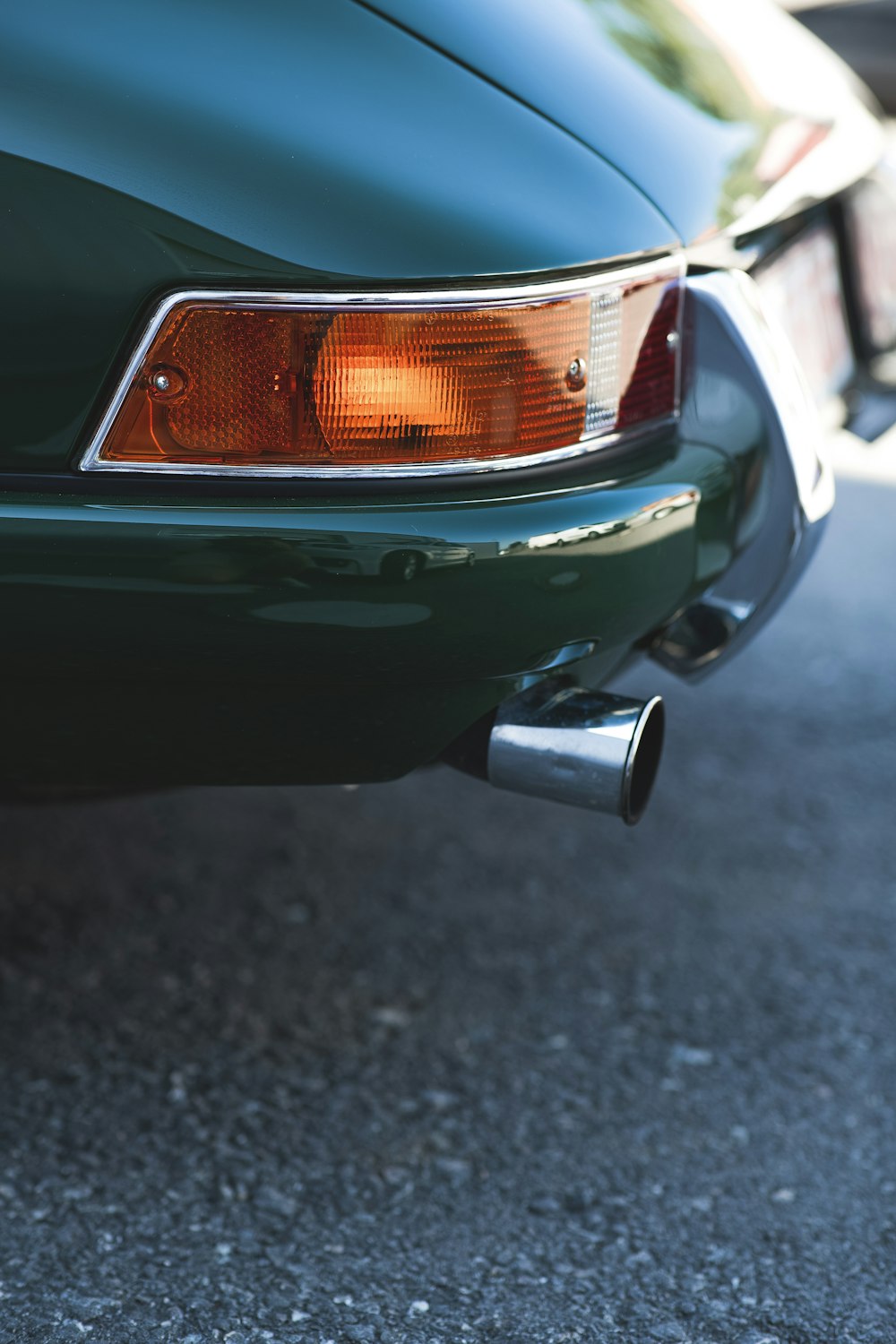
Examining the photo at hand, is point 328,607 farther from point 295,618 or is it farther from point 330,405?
point 330,405

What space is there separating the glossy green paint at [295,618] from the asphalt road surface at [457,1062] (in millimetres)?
534

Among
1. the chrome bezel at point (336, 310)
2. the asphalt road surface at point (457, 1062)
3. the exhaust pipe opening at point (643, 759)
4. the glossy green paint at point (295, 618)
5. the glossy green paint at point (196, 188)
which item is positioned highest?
the glossy green paint at point (196, 188)

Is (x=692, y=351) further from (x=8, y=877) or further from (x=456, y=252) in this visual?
(x=8, y=877)

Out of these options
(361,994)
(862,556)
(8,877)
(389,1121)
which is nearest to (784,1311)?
(389,1121)

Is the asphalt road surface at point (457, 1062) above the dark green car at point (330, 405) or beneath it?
beneath

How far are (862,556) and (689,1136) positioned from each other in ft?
7.25

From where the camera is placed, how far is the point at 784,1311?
5.09 ft

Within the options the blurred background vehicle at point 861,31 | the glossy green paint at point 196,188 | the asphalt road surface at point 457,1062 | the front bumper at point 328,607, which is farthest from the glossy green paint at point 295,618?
the blurred background vehicle at point 861,31

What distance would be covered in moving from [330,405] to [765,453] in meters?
0.64

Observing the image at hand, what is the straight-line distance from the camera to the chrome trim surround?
171 cm

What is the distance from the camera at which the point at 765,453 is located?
1774 mm

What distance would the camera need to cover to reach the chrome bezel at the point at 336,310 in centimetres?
137

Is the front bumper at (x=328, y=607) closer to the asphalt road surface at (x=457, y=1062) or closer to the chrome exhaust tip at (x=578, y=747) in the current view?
the chrome exhaust tip at (x=578, y=747)

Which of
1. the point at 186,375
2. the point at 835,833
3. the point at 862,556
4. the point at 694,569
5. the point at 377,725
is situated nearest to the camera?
the point at 186,375
